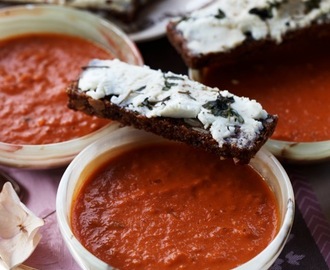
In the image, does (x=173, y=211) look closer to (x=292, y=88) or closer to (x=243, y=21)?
(x=292, y=88)

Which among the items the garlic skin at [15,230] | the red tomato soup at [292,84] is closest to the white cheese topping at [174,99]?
the red tomato soup at [292,84]

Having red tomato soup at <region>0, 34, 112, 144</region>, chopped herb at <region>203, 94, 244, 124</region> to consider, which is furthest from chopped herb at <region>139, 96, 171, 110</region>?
red tomato soup at <region>0, 34, 112, 144</region>

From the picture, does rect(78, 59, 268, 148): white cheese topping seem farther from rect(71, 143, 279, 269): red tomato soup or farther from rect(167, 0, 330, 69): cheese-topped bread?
rect(167, 0, 330, 69): cheese-topped bread

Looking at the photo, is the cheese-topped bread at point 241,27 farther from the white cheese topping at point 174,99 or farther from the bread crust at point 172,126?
the bread crust at point 172,126

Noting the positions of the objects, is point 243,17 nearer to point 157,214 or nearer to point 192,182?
point 192,182

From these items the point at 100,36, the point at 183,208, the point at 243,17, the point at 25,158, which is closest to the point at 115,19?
the point at 100,36

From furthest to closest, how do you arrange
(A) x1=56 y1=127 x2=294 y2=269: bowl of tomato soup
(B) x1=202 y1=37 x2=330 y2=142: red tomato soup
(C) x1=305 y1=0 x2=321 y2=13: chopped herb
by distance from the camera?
(C) x1=305 y1=0 x2=321 y2=13: chopped herb → (B) x1=202 y1=37 x2=330 y2=142: red tomato soup → (A) x1=56 y1=127 x2=294 y2=269: bowl of tomato soup

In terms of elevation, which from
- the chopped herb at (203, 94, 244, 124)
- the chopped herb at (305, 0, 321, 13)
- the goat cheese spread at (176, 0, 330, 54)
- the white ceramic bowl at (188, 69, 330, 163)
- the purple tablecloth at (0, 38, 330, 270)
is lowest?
the purple tablecloth at (0, 38, 330, 270)

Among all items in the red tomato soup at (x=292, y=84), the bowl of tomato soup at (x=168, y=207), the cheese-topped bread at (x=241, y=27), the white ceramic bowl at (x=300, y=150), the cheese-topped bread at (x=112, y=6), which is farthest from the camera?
the cheese-topped bread at (x=112, y=6)
